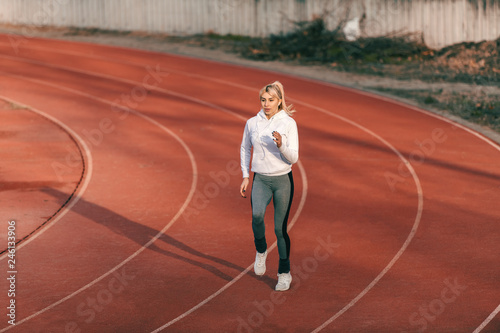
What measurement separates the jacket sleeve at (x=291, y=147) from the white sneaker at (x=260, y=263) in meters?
1.31

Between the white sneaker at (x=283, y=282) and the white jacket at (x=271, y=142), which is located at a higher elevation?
the white jacket at (x=271, y=142)

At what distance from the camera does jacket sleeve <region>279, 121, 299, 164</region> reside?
7727 mm

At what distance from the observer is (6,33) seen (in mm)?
30516

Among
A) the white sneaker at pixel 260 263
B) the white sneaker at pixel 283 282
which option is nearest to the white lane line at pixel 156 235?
the white sneaker at pixel 260 263

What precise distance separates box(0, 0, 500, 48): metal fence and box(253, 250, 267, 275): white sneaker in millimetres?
17293

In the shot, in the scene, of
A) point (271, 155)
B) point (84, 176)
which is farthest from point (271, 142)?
point (84, 176)

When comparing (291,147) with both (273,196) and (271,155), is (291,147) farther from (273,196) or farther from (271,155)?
(273,196)

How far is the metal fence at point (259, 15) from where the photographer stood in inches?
950

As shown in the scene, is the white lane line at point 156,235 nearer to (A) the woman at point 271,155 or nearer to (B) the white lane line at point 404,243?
(A) the woman at point 271,155

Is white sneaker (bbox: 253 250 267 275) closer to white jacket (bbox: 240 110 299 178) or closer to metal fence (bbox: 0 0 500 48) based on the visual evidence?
white jacket (bbox: 240 110 299 178)

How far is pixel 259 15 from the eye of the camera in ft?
92.5

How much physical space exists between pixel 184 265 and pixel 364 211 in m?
3.29

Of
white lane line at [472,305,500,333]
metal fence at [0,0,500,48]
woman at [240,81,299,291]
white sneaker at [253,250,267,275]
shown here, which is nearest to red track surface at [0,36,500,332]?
white lane line at [472,305,500,333]

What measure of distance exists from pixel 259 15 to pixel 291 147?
68.9ft
